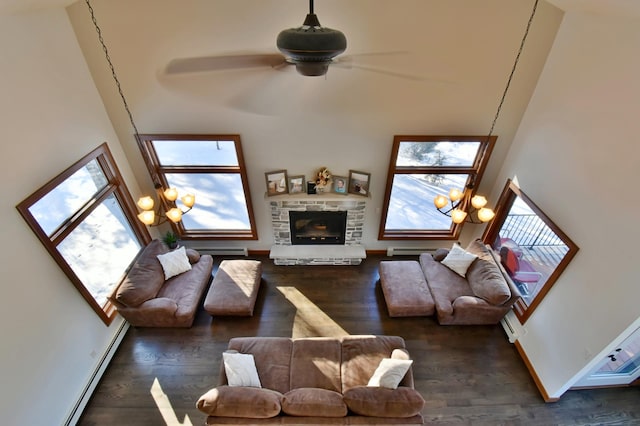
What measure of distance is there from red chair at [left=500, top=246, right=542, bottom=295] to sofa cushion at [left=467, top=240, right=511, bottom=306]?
0.24m

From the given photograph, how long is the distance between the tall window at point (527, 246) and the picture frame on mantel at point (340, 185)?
249cm

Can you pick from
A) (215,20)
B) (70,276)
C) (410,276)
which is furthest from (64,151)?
(410,276)

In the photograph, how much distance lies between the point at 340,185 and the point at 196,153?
242 cm

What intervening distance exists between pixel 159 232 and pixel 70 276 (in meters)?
2.04

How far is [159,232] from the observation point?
5875 mm

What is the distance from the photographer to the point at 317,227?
19.0 ft

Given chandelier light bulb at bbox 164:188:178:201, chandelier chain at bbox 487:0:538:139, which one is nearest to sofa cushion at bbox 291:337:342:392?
chandelier light bulb at bbox 164:188:178:201

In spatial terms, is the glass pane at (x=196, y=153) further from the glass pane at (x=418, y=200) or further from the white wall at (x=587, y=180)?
the white wall at (x=587, y=180)

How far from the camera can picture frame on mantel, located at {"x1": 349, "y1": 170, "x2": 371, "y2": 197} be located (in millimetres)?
5090

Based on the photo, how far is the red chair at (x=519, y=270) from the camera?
15.1 ft

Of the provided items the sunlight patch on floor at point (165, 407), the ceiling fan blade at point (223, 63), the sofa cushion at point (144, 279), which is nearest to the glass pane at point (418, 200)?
the ceiling fan blade at point (223, 63)

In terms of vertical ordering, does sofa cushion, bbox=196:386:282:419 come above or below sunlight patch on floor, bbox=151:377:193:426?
above

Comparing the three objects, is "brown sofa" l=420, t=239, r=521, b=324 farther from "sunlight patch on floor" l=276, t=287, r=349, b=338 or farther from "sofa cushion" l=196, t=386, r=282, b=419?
"sofa cushion" l=196, t=386, r=282, b=419

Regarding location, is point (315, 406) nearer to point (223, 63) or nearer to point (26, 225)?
point (26, 225)
